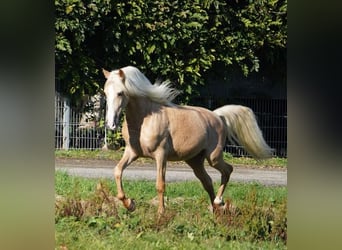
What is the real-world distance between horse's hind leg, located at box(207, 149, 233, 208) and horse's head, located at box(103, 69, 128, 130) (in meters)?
0.74

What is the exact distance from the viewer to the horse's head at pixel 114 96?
4145 mm

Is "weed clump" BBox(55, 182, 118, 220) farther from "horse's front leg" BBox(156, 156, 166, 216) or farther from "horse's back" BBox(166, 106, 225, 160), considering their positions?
"horse's back" BBox(166, 106, 225, 160)

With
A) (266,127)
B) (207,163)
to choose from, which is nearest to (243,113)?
(266,127)

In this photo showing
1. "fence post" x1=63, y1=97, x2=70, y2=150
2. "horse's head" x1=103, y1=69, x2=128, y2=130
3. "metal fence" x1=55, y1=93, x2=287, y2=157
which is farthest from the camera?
"fence post" x1=63, y1=97, x2=70, y2=150

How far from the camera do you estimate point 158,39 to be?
4.32 metres

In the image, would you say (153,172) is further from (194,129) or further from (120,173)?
(194,129)

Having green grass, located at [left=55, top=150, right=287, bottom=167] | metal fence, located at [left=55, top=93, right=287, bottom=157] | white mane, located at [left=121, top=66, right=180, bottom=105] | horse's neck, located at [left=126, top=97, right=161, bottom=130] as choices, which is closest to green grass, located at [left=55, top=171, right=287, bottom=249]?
green grass, located at [left=55, top=150, right=287, bottom=167]

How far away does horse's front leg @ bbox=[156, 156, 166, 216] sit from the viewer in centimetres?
416

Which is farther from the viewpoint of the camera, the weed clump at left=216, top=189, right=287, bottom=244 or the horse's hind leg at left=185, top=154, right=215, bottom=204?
the horse's hind leg at left=185, top=154, right=215, bottom=204

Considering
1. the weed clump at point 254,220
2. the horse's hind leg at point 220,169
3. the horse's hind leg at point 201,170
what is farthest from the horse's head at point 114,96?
the weed clump at point 254,220

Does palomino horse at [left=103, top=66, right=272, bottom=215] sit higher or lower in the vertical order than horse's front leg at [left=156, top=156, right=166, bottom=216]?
higher

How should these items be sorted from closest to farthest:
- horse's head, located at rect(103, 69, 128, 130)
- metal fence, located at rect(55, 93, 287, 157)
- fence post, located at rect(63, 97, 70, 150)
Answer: metal fence, located at rect(55, 93, 287, 157) → horse's head, located at rect(103, 69, 128, 130) → fence post, located at rect(63, 97, 70, 150)
